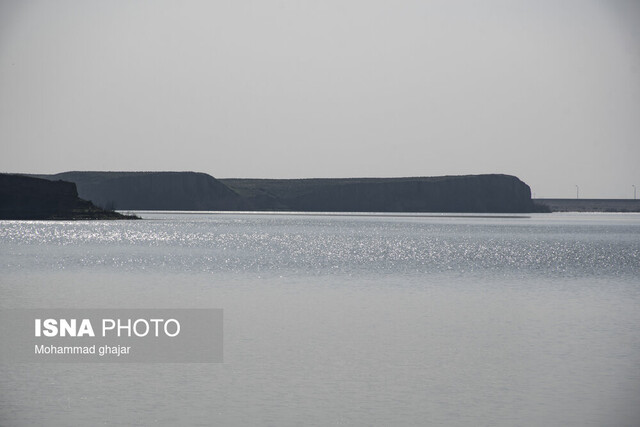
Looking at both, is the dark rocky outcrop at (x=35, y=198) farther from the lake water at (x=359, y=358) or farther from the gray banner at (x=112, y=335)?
the gray banner at (x=112, y=335)

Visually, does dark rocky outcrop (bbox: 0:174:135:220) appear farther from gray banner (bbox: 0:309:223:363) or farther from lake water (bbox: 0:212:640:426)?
gray banner (bbox: 0:309:223:363)

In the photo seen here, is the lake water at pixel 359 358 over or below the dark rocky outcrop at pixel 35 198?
below

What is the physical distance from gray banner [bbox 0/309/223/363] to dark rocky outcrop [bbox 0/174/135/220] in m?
157

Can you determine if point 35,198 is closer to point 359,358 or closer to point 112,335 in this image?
point 112,335

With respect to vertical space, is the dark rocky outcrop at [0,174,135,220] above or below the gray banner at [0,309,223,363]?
above

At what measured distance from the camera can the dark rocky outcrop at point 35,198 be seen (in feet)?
592

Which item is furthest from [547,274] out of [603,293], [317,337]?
[317,337]

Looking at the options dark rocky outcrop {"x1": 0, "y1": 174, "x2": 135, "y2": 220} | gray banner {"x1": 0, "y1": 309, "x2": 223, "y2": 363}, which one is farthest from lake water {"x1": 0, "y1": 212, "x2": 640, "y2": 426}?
dark rocky outcrop {"x1": 0, "y1": 174, "x2": 135, "y2": 220}

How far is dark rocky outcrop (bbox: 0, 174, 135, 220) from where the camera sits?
7101 inches

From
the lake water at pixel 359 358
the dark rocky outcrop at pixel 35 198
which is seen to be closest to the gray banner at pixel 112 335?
the lake water at pixel 359 358

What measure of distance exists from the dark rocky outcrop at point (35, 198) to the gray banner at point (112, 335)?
6197 inches

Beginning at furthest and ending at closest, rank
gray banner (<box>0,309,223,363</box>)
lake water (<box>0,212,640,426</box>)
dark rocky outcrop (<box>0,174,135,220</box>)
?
1. dark rocky outcrop (<box>0,174,135,220</box>)
2. gray banner (<box>0,309,223,363</box>)
3. lake water (<box>0,212,640,426</box>)

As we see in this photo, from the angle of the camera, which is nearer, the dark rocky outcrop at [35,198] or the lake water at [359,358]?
the lake water at [359,358]

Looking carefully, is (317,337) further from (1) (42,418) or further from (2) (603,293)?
(2) (603,293)
